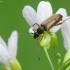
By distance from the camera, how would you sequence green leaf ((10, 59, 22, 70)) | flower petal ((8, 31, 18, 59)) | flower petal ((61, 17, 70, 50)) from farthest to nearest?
flower petal ((61, 17, 70, 50)), green leaf ((10, 59, 22, 70)), flower petal ((8, 31, 18, 59))

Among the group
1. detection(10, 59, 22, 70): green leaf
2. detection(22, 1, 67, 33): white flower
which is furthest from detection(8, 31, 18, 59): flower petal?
detection(22, 1, 67, 33): white flower

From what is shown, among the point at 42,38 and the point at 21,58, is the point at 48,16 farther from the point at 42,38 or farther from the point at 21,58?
the point at 21,58

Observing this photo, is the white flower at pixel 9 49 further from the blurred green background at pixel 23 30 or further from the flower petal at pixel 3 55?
the blurred green background at pixel 23 30

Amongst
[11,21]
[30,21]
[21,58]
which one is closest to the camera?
[30,21]

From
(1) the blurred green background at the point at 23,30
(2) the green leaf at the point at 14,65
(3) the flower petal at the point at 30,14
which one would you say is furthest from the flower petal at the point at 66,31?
(1) the blurred green background at the point at 23,30

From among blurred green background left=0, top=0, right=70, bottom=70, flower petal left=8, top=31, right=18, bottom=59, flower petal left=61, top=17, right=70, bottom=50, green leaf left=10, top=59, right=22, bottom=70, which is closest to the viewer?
flower petal left=8, top=31, right=18, bottom=59

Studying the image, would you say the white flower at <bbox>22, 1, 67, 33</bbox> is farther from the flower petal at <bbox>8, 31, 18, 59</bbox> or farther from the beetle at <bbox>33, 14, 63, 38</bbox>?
the flower petal at <bbox>8, 31, 18, 59</bbox>

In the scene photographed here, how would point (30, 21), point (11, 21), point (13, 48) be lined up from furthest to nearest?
point (11, 21), point (30, 21), point (13, 48)

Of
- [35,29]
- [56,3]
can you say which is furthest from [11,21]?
[35,29]
